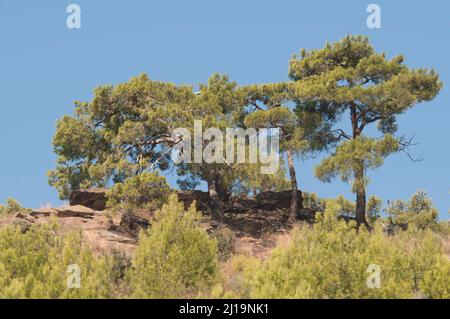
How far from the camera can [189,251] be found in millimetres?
26250

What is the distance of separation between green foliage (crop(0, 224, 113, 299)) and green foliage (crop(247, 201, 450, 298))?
474 cm

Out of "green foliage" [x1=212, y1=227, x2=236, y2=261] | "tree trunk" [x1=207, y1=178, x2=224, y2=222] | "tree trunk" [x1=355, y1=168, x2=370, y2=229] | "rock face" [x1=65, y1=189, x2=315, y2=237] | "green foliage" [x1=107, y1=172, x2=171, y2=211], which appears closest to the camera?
"green foliage" [x1=212, y1=227, x2=236, y2=261]

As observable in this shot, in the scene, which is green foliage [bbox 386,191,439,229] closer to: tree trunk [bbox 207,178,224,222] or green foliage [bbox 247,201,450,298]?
tree trunk [bbox 207,178,224,222]

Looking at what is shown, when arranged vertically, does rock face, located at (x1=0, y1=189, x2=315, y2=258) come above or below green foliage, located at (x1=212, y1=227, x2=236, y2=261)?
above

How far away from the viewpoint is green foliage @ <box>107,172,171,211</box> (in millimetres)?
35156

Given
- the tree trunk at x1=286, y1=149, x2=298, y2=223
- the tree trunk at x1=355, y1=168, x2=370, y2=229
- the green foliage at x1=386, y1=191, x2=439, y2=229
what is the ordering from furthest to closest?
the green foliage at x1=386, y1=191, x2=439, y2=229 → the tree trunk at x1=286, y1=149, x2=298, y2=223 → the tree trunk at x1=355, y1=168, x2=370, y2=229

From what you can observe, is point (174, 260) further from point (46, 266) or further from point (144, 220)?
point (144, 220)

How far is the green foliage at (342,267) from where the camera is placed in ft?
77.0

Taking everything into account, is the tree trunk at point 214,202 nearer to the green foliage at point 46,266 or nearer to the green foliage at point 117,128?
the green foliage at point 117,128

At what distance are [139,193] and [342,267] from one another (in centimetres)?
1294

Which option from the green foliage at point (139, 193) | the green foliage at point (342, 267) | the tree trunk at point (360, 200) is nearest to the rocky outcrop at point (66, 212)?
the green foliage at point (139, 193)

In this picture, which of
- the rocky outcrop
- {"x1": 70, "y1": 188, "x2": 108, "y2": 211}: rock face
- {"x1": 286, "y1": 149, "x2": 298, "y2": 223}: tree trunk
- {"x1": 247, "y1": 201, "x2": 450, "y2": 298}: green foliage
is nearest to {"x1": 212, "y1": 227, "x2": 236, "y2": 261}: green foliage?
{"x1": 286, "y1": 149, "x2": 298, "y2": 223}: tree trunk

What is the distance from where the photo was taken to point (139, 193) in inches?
1384
